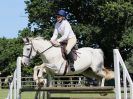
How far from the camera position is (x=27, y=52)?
11062mm

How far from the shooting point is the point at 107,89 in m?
9.30

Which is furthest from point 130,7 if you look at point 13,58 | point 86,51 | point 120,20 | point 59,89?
point 59,89

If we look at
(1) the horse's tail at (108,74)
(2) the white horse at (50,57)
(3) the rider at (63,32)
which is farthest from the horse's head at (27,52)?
(1) the horse's tail at (108,74)

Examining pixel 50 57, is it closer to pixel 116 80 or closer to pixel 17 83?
pixel 17 83

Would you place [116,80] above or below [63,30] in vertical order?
below

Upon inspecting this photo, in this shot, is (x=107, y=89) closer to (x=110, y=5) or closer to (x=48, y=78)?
(x=48, y=78)

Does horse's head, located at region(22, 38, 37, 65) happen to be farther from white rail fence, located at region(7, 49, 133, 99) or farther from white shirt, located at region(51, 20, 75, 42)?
white shirt, located at region(51, 20, 75, 42)

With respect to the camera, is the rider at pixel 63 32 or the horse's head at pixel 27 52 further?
the rider at pixel 63 32

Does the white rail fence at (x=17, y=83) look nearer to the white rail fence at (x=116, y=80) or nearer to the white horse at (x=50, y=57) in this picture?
the white rail fence at (x=116, y=80)

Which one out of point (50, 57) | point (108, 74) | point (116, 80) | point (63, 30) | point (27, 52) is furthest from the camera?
point (108, 74)

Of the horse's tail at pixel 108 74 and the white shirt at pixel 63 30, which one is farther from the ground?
the white shirt at pixel 63 30

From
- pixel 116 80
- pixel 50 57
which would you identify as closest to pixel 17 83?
pixel 50 57

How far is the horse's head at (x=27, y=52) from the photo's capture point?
431 inches

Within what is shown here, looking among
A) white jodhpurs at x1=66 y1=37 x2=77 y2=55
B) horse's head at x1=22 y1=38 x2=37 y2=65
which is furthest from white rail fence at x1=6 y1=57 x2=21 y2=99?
white jodhpurs at x1=66 y1=37 x2=77 y2=55
